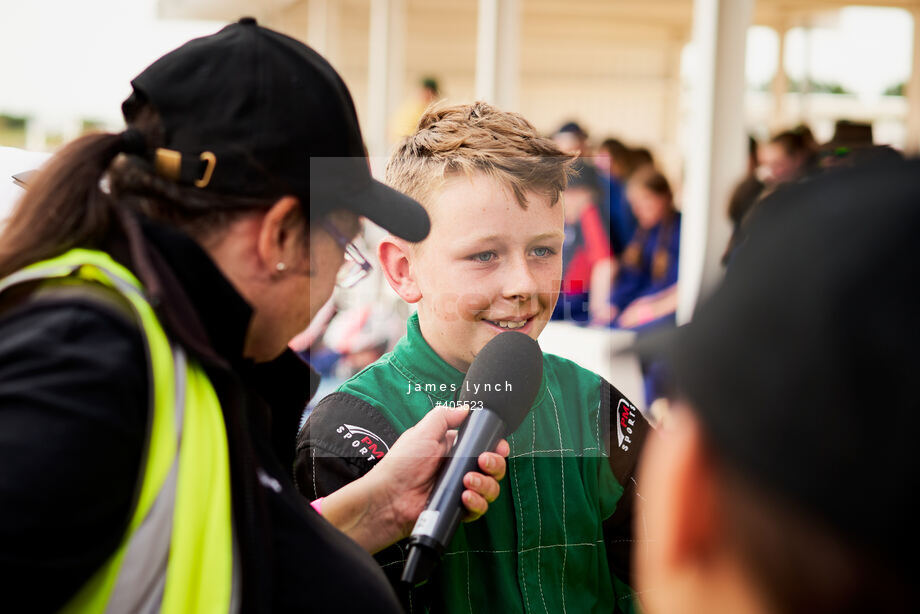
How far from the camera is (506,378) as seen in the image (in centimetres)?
165

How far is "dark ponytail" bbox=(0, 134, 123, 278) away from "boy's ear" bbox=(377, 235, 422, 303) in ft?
1.88

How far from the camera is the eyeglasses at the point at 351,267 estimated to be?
1519mm

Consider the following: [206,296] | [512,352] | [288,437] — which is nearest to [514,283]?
[512,352]

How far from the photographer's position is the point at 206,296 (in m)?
1.32

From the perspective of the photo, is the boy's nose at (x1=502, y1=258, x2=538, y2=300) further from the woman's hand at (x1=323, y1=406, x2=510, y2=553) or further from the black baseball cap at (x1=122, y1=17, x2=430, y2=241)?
the black baseball cap at (x1=122, y1=17, x2=430, y2=241)

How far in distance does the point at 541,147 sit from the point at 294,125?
0.57 metres

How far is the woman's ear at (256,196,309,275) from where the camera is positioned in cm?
138

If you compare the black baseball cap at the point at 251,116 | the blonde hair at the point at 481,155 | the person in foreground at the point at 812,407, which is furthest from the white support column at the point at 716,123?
the person in foreground at the point at 812,407

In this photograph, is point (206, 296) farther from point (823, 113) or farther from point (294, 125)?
point (823, 113)

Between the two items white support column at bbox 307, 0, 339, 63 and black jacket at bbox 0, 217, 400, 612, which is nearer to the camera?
black jacket at bbox 0, 217, 400, 612

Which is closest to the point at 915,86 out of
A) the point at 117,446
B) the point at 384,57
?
the point at 384,57

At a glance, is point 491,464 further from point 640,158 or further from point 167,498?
point 640,158

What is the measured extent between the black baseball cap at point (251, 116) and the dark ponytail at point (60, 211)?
0.31 ft

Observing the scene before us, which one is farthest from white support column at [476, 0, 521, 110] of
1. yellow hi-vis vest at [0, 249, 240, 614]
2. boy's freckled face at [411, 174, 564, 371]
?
yellow hi-vis vest at [0, 249, 240, 614]
